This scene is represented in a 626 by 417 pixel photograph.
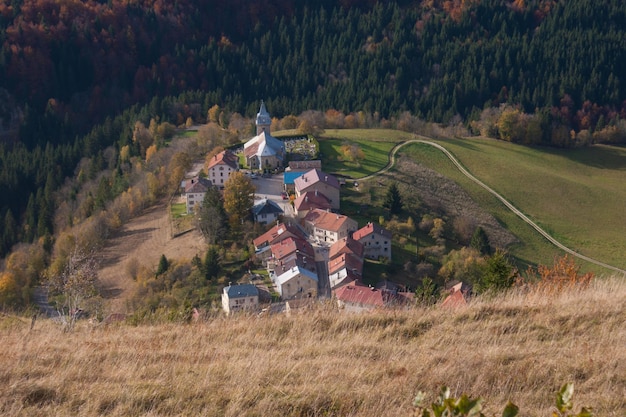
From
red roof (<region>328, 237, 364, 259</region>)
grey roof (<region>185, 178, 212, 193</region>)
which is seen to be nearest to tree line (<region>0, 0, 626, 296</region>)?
grey roof (<region>185, 178, 212, 193</region>)

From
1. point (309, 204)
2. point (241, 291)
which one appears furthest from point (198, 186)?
point (241, 291)

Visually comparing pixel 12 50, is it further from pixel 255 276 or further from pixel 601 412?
pixel 601 412

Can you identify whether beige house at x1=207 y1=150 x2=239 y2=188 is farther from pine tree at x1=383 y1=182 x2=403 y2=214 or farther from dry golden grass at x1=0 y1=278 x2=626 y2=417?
dry golden grass at x1=0 y1=278 x2=626 y2=417

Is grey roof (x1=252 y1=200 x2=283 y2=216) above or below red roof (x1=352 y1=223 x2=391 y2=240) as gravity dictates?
below

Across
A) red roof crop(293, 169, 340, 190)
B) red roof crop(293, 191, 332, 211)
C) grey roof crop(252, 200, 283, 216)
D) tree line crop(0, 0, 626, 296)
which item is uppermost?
red roof crop(293, 169, 340, 190)

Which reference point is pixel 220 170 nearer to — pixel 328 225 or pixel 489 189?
pixel 328 225

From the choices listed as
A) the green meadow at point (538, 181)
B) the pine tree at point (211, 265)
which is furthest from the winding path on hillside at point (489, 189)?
the pine tree at point (211, 265)

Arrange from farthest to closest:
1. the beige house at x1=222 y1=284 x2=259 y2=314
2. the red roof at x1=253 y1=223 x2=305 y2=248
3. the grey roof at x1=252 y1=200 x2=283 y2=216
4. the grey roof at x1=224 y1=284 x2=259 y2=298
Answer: the grey roof at x1=252 y1=200 x2=283 y2=216, the red roof at x1=253 y1=223 x2=305 y2=248, the grey roof at x1=224 y1=284 x2=259 y2=298, the beige house at x1=222 y1=284 x2=259 y2=314
